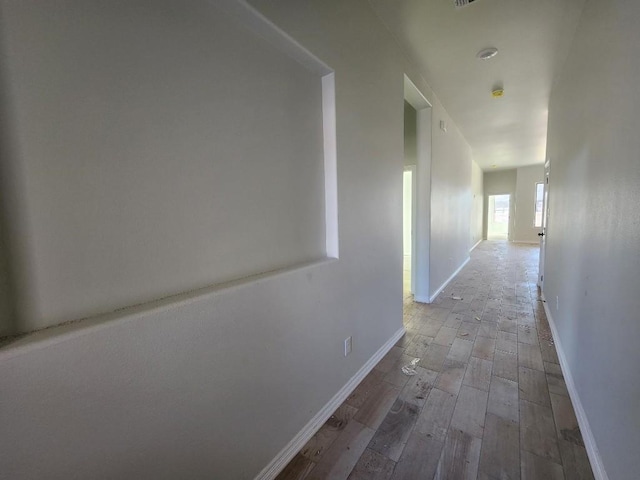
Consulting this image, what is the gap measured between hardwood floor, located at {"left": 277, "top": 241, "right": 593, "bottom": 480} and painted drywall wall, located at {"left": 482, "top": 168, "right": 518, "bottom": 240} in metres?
8.72

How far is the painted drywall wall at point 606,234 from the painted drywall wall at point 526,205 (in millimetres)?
8452

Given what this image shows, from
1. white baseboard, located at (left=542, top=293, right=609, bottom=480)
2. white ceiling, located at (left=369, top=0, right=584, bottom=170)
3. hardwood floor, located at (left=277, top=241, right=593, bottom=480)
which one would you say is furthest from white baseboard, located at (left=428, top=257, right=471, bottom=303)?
white ceiling, located at (left=369, top=0, right=584, bottom=170)

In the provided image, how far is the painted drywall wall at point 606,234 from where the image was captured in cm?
107

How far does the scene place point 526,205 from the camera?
930 centimetres

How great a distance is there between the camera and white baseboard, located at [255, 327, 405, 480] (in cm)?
135

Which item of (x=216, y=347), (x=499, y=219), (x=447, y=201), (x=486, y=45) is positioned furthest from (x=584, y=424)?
(x=499, y=219)

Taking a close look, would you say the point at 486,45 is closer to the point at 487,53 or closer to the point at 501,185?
the point at 487,53

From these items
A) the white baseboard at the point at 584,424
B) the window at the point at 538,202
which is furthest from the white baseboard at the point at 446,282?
the window at the point at 538,202

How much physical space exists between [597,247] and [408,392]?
146 cm

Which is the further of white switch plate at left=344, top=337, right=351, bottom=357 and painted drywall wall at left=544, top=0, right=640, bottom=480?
white switch plate at left=344, top=337, right=351, bottom=357

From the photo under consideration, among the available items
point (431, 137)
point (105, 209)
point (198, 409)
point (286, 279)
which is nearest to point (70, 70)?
point (105, 209)

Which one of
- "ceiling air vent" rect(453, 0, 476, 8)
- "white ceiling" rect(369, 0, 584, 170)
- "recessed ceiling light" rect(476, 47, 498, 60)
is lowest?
"ceiling air vent" rect(453, 0, 476, 8)

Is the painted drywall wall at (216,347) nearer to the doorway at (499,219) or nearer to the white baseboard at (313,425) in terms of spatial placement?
the white baseboard at (313,425)

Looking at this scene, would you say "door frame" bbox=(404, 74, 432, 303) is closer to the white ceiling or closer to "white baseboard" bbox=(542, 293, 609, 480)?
the white ceiling
